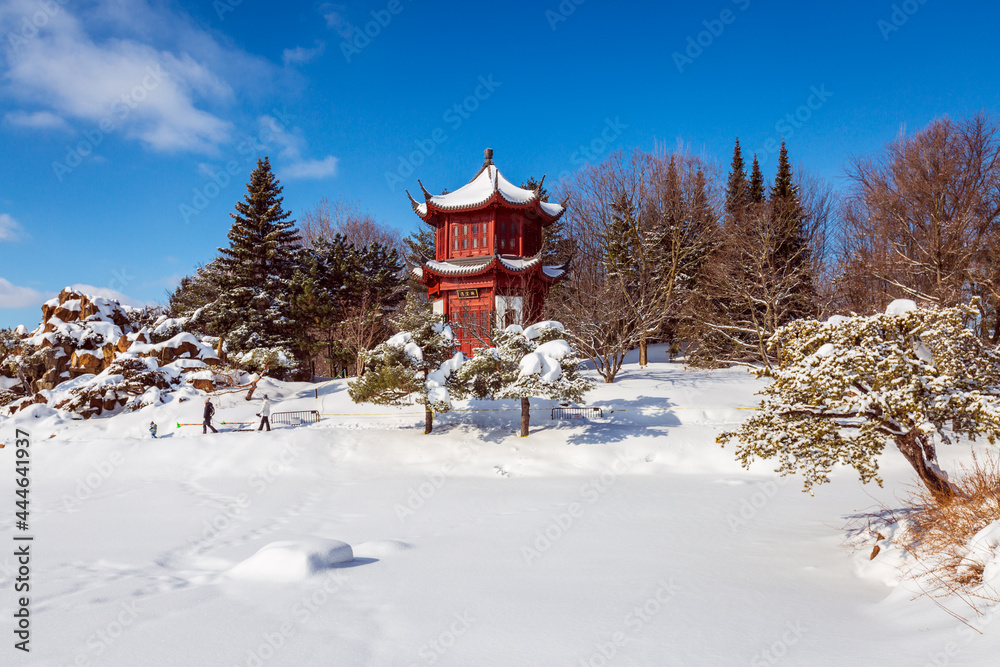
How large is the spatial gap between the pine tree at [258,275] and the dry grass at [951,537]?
24.2 metres

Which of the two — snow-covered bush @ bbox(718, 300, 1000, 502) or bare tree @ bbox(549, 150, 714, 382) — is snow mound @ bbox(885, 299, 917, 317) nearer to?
snow-covered bush @ bbox(718, 300, 1000, 502)

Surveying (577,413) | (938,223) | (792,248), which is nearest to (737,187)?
(792,248)

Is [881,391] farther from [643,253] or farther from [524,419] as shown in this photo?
[643,253]

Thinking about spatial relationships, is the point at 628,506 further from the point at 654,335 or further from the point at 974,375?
the point at 654,335

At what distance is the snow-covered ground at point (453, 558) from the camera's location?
13.5 feet

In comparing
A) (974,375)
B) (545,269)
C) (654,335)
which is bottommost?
(974,375)

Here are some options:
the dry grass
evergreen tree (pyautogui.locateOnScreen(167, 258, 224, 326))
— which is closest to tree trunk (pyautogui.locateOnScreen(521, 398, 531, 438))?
the dry grass

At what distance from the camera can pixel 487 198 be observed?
24.7 metres

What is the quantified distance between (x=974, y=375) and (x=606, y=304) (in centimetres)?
1792

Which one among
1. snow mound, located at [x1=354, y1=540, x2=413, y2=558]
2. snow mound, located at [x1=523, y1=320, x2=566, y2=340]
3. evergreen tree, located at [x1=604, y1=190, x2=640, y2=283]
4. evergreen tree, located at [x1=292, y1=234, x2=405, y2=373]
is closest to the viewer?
snow mound, located at [x1=354, y1=540, x2=413, y2=558]

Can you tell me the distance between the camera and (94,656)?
3783 millimetres

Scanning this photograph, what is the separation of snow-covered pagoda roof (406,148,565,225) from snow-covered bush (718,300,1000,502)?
1877 cm

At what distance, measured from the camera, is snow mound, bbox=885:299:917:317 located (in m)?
6.94

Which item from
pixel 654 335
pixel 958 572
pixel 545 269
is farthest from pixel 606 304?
pixel 958 572
